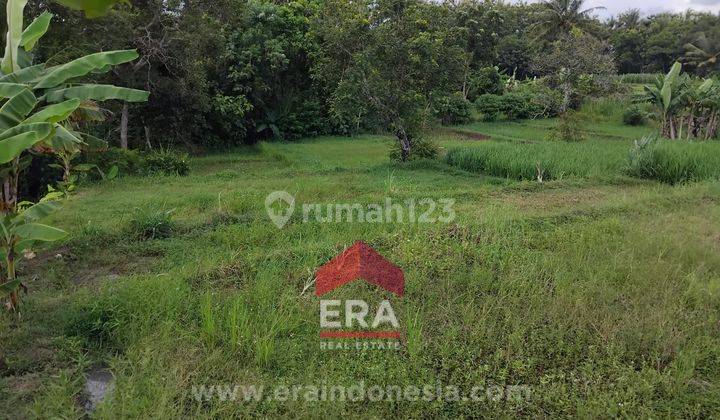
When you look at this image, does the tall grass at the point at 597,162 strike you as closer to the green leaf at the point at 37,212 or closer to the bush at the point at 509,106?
the green leaf at the point at 37,212

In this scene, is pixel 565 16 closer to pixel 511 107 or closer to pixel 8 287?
pixel 511 107

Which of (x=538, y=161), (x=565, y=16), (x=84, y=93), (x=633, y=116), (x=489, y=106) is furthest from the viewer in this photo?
(x=565, y=16)

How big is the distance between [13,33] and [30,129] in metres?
0.94

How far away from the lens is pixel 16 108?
3.00 m

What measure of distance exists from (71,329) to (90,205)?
3.93 meters

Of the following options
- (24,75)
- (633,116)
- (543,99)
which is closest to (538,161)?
(24,75)

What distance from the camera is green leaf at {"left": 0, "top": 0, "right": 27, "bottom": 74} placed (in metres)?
3.27

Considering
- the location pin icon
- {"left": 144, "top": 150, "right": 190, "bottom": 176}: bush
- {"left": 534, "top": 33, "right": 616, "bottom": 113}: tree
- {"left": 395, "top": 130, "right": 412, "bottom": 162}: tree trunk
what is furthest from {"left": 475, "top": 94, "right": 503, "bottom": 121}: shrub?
the location pin icon

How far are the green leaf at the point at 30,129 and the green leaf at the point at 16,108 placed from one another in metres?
0.13

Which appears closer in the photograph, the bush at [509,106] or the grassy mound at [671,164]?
the grassy mound at [671,164]

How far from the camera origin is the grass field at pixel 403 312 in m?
2.67

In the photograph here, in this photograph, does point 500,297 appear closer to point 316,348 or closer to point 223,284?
point 316,348

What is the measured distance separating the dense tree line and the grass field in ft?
10.5

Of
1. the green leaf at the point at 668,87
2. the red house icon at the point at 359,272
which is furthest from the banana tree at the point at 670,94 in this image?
the red house icon at the point at 359,272
